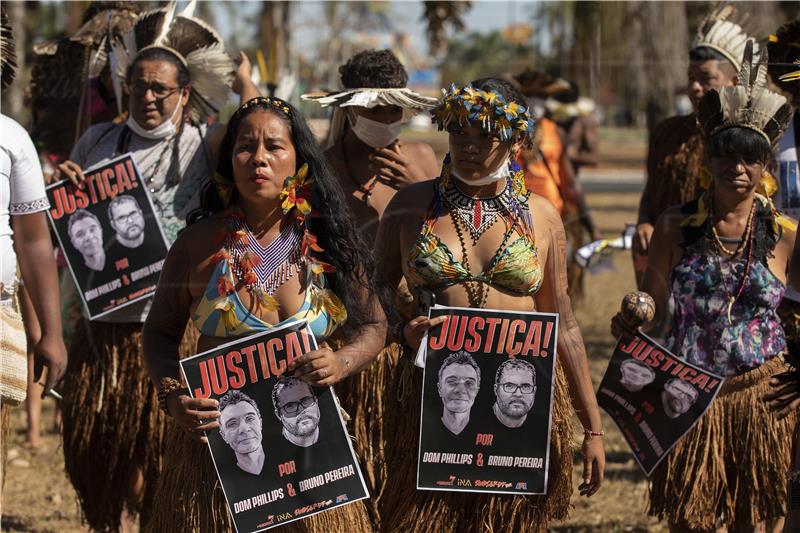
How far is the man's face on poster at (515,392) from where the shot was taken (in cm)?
374

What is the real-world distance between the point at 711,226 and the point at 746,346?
48cm

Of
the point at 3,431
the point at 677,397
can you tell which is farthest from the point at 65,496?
the point at 677,397

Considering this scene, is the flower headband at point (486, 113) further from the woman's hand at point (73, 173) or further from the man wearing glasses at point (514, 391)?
the woman's hand at point (73, 173)

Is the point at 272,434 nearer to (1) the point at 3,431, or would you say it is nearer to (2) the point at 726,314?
(1) the point at 3,431

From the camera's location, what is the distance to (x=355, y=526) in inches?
142

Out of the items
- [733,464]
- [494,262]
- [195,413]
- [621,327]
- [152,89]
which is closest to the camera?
[195,413]

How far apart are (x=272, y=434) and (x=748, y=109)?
234 centimetres

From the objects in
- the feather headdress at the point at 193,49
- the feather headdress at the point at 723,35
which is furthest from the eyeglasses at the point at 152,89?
the feather headdress at the point at 723,35

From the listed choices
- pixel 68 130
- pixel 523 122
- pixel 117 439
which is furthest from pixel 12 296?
pixel 68 130

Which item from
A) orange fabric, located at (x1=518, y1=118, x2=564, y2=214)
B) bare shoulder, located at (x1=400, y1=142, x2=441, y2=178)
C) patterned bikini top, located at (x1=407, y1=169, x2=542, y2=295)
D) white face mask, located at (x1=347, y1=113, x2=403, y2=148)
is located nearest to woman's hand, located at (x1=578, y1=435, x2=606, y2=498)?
patterned bikini top, located at (x1=407, y1=169, x2=542, y2=295)

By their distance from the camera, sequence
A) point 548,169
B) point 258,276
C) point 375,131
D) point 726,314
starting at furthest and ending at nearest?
1. point 548,169
2. point 375,131
3. point 726,314
4. point 258,276

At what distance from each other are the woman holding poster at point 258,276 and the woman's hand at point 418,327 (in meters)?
0.10

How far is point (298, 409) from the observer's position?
3391mm

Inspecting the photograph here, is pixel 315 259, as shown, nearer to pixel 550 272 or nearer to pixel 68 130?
pixel 550 272
